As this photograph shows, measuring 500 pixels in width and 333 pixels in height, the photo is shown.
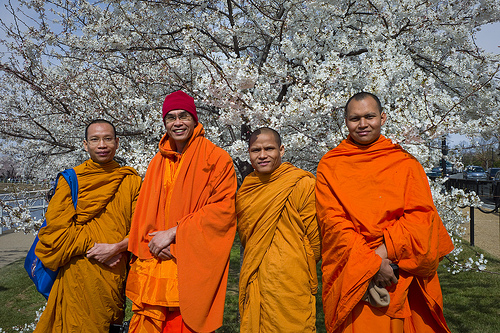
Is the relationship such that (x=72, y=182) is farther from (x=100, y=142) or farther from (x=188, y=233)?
(x=188, y=233)

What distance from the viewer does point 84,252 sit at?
7.80ft

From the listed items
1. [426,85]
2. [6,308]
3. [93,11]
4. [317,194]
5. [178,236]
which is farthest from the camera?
[93,11]

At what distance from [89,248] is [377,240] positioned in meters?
1.98

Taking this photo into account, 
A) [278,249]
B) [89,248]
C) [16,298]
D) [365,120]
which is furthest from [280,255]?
[16,298]

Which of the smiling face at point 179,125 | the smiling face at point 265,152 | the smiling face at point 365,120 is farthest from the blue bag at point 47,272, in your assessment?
the smiling face at point 365,120

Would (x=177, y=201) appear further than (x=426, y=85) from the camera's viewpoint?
No

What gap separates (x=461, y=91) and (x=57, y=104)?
5661mm

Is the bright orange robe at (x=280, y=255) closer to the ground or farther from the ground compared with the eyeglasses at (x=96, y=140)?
closer to the ground

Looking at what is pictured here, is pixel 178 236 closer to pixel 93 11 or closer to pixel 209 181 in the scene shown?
pixel 209 181

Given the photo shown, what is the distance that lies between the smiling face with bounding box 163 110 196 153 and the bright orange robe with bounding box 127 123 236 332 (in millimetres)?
61

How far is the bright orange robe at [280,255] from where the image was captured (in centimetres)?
218

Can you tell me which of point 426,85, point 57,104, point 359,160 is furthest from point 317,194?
point 57,104

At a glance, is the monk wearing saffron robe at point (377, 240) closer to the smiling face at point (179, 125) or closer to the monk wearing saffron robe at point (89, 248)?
the smiling face at point (179, 125)

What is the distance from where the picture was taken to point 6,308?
208 inches
